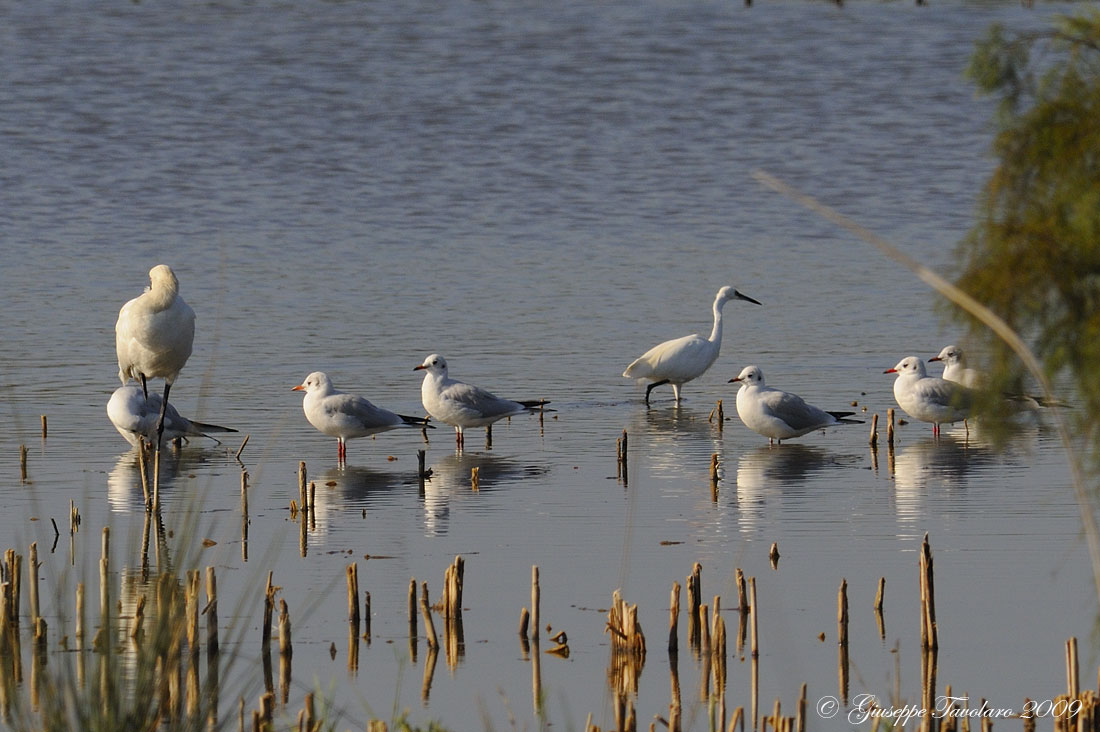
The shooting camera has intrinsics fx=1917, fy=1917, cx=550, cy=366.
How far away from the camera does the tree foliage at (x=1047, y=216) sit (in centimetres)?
496

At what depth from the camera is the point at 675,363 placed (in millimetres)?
15602

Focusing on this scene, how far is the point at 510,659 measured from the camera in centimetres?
778

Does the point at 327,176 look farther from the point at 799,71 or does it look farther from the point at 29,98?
the point at 799,71

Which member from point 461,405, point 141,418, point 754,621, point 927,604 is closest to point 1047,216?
point 927,604

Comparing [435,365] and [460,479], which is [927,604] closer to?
[460,479]

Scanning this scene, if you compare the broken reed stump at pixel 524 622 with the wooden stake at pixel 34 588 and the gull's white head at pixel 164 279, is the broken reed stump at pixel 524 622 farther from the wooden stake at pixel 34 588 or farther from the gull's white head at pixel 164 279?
the gull's white head at pixel 164 279

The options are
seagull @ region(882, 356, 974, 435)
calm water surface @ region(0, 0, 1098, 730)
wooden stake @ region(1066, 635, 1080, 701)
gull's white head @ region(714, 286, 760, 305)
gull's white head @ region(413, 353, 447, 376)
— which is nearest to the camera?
wooden stake @ region(1066, 635, 1080, 701)

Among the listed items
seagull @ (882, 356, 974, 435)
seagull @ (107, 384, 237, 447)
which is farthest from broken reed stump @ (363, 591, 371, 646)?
seagull @ (882, 356, 974, 435)

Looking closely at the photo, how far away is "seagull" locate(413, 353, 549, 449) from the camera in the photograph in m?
13.3

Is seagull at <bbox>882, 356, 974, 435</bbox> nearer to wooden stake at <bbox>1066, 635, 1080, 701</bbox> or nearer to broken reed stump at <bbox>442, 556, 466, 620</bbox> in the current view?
broken reed stump at <bbox>442, 556, 466, 620</bbox>

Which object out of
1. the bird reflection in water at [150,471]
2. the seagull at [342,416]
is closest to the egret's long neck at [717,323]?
the seagull at [342,416]

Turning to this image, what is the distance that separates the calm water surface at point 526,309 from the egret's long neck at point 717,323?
19.0 inches

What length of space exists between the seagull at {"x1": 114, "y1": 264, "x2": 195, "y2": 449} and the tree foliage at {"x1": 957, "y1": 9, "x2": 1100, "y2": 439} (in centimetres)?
774

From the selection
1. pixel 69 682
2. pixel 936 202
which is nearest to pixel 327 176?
pixel 936 202
